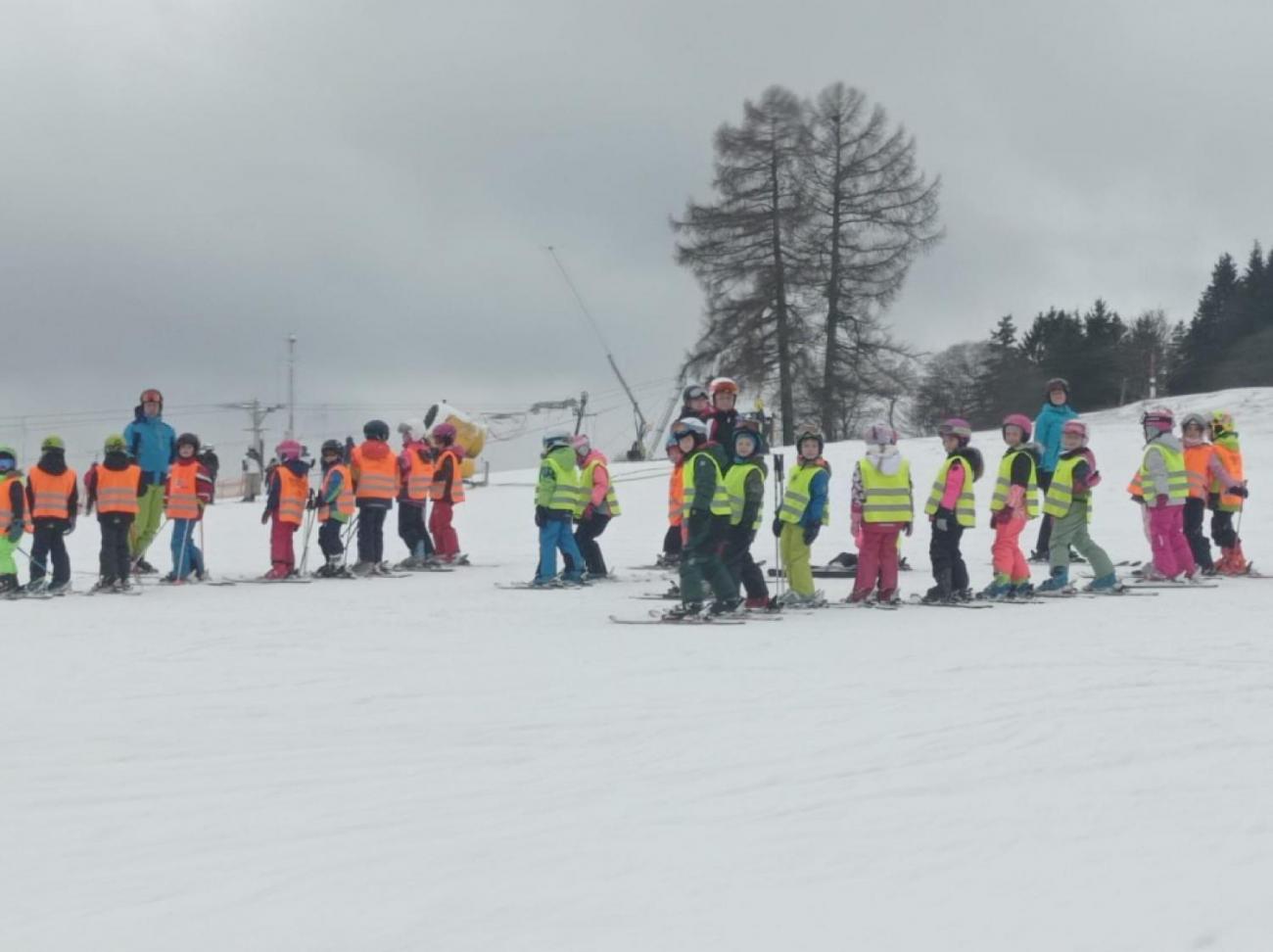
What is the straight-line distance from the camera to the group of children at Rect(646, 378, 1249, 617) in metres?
12.1

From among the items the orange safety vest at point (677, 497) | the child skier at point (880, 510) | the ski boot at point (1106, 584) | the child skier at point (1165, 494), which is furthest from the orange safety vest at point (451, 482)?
the child skier at point (1165, 494)

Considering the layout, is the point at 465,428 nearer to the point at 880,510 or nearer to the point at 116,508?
the point at 116,508

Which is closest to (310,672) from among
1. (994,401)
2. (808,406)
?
(808,406)

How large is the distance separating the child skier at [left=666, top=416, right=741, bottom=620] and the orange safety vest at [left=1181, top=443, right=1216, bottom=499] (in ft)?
20.3

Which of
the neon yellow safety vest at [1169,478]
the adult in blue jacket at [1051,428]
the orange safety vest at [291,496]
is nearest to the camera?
the neon yellow safety vest at [1169,478]

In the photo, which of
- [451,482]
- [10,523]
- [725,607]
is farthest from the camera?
[451,482]

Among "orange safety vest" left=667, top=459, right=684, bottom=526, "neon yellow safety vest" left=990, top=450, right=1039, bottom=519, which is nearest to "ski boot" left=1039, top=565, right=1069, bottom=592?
"neon yellow safety vest" left=990, top=450, right=1039, bottom=519

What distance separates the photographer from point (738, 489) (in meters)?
12.0

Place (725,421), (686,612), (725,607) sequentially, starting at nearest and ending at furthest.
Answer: (686,612) → (725,607) → (725,421)

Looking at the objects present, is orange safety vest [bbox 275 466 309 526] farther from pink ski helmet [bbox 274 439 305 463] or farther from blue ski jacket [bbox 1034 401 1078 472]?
blue ski jacket [bbox 1034 401 1078 472]

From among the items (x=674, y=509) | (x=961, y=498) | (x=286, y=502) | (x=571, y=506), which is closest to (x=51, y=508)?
(x=286, y=502)

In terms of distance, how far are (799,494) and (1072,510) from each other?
3.08 meters

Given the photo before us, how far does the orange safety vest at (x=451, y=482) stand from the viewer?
768 inches

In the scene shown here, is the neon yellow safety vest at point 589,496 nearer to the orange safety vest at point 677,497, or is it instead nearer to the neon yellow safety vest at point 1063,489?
the orange safety vest at point 677,497
